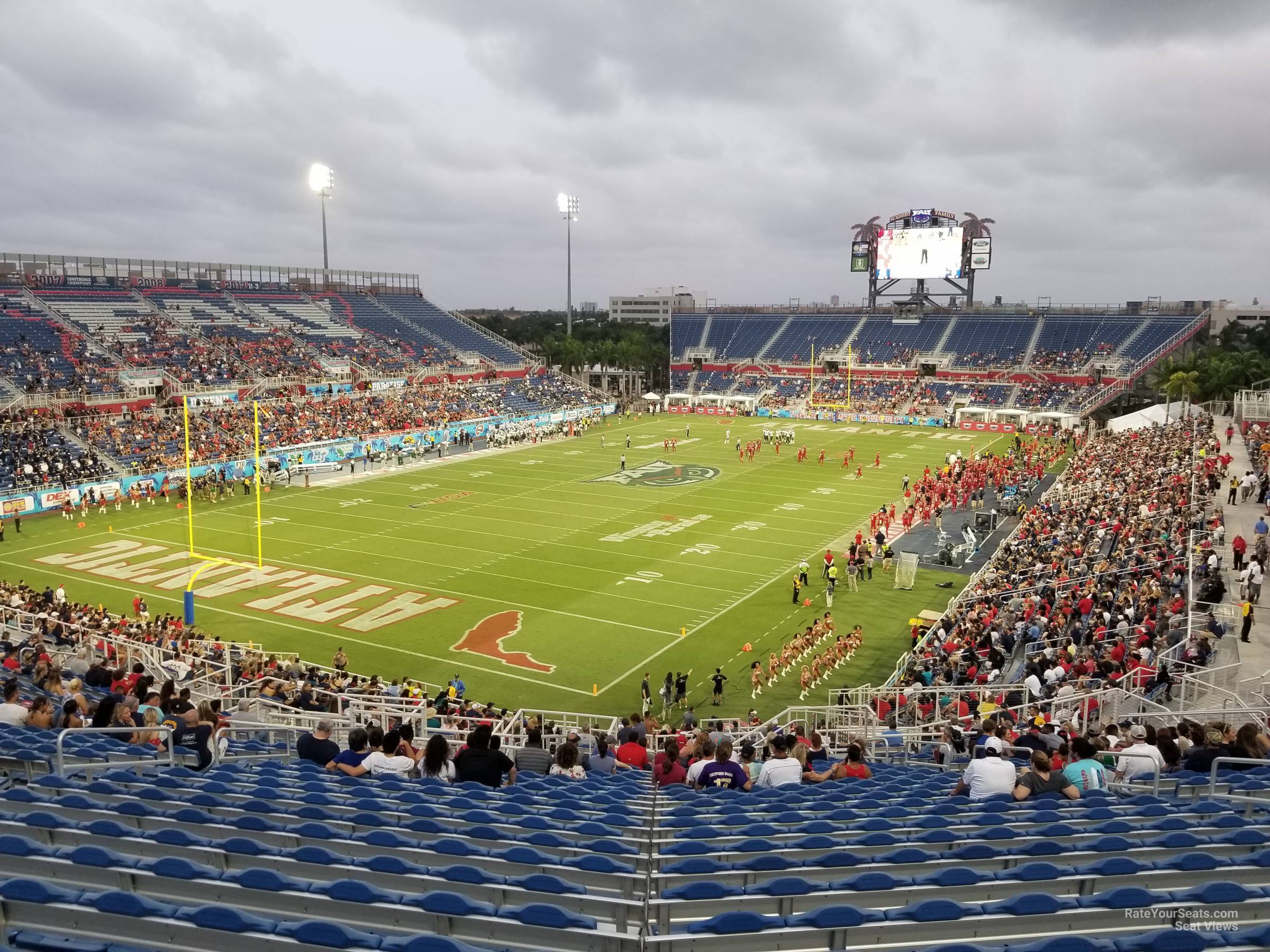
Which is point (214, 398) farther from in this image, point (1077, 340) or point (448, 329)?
point (1077, 340)

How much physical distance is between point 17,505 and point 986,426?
2494 inches

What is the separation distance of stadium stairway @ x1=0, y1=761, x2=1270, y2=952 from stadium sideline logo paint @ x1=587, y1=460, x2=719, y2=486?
126ft

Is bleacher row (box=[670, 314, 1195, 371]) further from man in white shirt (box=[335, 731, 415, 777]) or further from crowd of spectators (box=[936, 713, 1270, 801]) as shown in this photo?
man in white shirt (box=[335, 731, 415, 777])

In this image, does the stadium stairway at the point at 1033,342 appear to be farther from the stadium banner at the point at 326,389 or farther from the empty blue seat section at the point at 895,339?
the stadium banner at the point at 326,389

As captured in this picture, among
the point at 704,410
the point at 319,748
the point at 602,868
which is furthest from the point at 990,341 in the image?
the point at 602,868

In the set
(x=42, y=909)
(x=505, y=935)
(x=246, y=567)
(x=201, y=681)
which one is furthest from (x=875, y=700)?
(x=246, y=567)

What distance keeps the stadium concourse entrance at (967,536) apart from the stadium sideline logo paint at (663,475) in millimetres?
13729

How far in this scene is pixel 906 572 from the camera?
1167 inches

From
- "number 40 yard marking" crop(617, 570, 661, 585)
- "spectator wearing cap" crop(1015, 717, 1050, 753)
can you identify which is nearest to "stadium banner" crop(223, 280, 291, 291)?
"number 40 yard marking" crop(617, 570, 661, 585)

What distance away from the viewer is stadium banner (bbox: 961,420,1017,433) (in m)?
69.5

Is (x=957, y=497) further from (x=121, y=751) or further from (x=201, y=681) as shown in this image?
(x=121, y=751)

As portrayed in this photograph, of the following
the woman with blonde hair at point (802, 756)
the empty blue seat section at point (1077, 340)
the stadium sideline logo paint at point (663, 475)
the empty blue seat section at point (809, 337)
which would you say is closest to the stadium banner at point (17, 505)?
the stadium sideline logo paint at point (663, 475)

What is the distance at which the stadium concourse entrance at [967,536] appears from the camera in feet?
105

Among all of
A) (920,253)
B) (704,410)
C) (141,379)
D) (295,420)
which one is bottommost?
(704,410)
